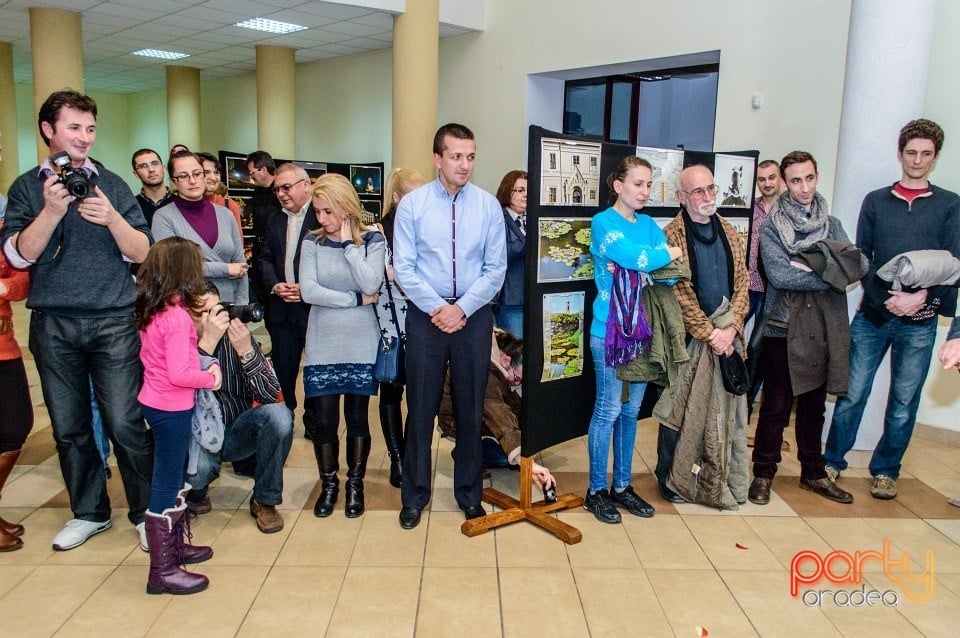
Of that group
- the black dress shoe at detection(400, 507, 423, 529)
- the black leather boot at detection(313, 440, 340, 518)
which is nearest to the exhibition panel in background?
the black dress shoe at detection(400, 507, 423, 529)

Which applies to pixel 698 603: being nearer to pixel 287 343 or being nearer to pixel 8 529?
pixel 287 343

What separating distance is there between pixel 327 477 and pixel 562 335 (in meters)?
1.26

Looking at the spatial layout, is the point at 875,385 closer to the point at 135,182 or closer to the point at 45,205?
the point at 45,205

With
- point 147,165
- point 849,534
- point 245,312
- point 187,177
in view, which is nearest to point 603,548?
point 849,534

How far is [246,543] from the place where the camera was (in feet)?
10.1

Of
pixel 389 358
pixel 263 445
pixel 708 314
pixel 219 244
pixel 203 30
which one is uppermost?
pixel 203 30

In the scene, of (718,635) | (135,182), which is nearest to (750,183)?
(718,635)

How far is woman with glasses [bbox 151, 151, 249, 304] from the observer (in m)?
3.51

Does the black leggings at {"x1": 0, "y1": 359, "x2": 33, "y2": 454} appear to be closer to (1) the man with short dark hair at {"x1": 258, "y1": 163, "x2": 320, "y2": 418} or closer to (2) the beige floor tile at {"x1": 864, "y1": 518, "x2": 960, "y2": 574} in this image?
(1) the man with short dark hair at {"x1": 258, "y1": 163, "x2": 320, "y2": 418}

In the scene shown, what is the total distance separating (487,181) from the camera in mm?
9148

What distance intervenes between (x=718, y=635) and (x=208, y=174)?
3.75 meters

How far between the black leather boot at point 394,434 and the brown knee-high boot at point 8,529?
1.58m

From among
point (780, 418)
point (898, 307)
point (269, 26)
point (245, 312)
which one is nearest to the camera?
point (245, 312)

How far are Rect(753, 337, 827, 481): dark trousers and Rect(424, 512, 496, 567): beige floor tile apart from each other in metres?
1.31
